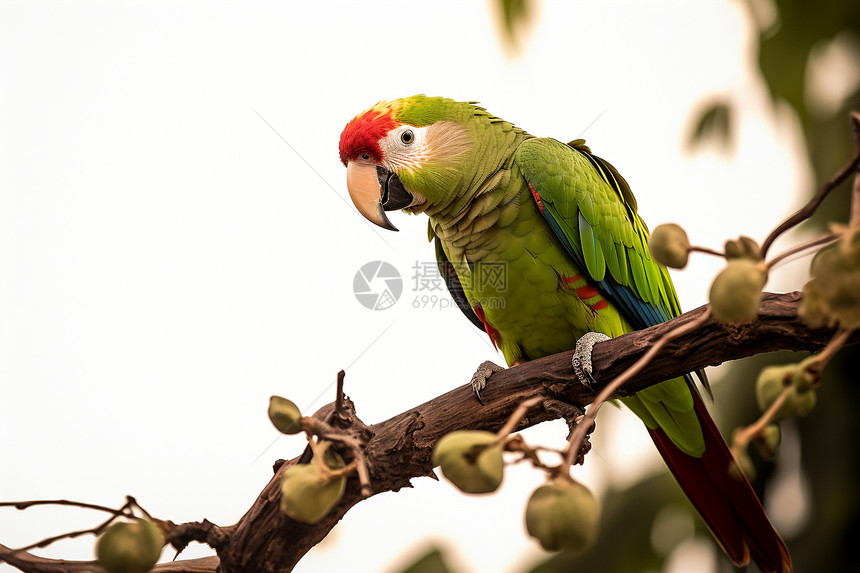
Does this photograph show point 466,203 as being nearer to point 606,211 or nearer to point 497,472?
point 606,211

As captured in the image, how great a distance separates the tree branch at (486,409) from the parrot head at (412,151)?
0.40 meters

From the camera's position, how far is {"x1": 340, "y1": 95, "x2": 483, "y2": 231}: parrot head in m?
1.25

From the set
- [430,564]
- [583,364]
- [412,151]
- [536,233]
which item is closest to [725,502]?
[583,364]

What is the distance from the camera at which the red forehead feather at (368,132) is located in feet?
4.12

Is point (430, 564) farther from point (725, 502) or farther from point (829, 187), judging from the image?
point (829, 187)

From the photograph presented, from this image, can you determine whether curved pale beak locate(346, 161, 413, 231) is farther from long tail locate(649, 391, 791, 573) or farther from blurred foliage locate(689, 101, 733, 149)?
blurred foliage locate(689, 101, 733, 149)

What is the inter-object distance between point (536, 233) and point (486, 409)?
0.38m

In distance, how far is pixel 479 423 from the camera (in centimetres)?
100

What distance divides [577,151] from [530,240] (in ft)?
0.81

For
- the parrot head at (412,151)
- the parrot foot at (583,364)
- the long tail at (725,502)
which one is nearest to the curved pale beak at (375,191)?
the parrot head at (412,151)

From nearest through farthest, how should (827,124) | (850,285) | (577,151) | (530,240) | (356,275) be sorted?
(850,285)
(530,240)
(577,151)
(827,124)
(356,275)

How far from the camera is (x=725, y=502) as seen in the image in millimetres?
1193

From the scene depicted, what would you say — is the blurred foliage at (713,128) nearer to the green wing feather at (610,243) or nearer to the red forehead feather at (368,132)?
the green wing feather at (610,243)

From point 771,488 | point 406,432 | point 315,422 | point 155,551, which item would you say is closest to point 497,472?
point 315,422
